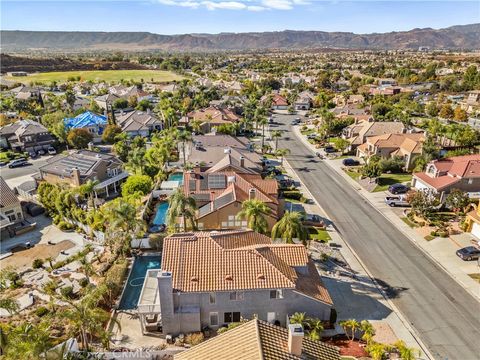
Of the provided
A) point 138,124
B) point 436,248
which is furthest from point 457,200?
point 138,124

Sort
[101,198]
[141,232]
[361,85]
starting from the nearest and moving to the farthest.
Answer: [141,232], [101,198], [361,85]

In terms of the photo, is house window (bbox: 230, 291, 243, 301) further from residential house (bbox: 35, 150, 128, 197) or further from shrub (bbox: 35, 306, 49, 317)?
residential house (bbox: 35, 150, 128, 197)

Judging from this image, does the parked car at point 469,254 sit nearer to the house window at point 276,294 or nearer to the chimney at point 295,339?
the house window at point 276,294

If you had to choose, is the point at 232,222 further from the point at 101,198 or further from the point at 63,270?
the point at 101,198

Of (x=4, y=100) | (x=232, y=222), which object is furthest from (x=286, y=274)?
(x=4, y=100)

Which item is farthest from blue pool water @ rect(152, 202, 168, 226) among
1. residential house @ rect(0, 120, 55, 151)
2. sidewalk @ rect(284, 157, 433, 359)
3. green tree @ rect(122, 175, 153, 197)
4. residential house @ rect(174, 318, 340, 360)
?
residential house @ rect(0, 120, 55, 151)

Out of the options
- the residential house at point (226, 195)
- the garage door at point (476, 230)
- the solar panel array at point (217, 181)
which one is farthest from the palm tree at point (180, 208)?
the garage door at point (476, 230)

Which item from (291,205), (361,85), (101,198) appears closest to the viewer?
(291,205)
